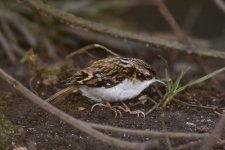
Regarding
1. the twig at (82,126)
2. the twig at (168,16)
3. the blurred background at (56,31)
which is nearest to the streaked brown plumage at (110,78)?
the twig at (82,126)

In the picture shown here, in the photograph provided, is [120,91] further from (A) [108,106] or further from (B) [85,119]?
(B) [85,119]

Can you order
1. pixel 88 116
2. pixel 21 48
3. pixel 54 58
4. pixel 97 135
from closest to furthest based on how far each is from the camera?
pixel 97 135 → pixel 88 116 → pixel 54 58 → pixel 21 48

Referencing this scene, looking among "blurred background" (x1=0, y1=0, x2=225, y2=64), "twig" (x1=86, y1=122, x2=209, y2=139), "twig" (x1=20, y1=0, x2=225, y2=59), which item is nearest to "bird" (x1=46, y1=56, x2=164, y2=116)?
"twig" (x1=86, y1=122, x2=209, y2=139)

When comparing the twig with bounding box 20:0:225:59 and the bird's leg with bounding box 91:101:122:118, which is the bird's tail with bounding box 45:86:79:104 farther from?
the twig with bounding box 20:0:225:59

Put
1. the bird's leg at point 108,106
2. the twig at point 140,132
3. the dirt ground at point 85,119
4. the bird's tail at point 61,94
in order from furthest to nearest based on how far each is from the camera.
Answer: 1. the bird's tail at point 61,94
2. the bird's leg at point 108,106
3. the dirt ground at point 85,119
4. the twig at point 140,132

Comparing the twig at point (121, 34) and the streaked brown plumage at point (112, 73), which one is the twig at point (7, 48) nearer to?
the twig at point (121, 34)

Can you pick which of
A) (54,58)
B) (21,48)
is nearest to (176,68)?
(54,58)

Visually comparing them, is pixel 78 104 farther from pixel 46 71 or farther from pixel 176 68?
pixel 176 68
